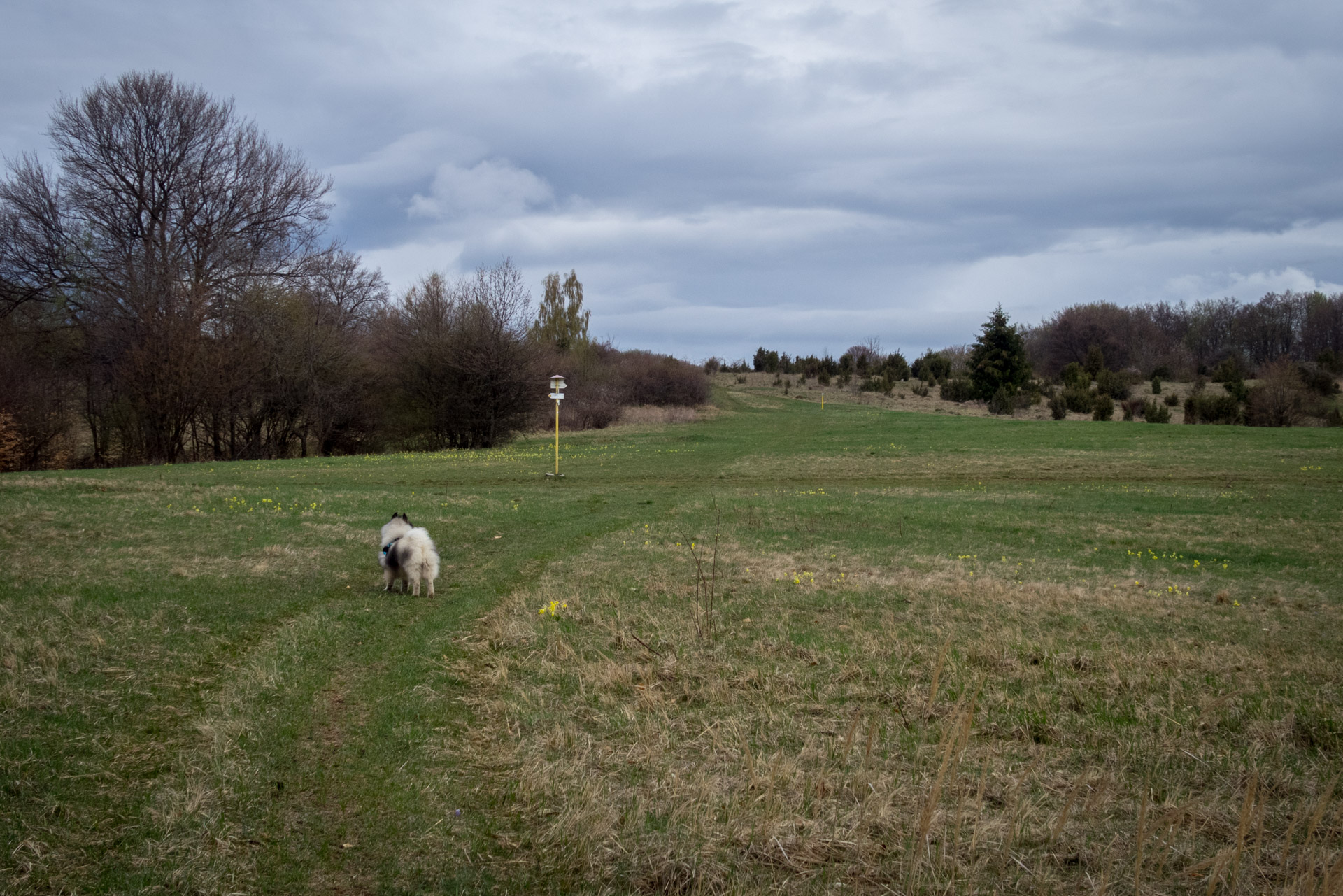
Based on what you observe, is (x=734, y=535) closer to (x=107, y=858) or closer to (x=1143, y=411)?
(x=107, y=858)

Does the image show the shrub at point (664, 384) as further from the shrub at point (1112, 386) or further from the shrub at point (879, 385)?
the shrub at point (1112, 386)

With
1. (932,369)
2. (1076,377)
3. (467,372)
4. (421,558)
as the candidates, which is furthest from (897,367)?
(421,558)

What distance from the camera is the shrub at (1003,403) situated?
202 feet

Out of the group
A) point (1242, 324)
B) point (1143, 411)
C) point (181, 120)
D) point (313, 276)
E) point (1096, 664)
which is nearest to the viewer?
point (1096, 664)

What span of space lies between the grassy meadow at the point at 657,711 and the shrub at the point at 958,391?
5619 cm

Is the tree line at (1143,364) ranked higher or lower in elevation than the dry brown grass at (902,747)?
higher

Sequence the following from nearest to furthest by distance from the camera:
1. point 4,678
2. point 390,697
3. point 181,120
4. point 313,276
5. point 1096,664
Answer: point 4,678, point 390,697, point 1096,664, point 181,120, point 313,276

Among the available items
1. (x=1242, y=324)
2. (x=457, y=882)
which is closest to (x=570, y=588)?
(x=457, y=882)

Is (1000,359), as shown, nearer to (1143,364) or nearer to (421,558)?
(1143,364)

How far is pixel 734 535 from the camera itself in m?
15.3

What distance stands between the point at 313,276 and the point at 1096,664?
4254cm

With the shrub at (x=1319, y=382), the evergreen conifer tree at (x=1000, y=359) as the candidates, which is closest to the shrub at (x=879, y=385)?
the evergreen conifer tree at (x=1000, y=359)

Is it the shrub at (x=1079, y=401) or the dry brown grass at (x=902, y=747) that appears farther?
the shrub at (x=1079, y=401)

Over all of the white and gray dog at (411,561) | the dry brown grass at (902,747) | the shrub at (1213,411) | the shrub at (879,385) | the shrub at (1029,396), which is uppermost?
the shrub at (879,385)
